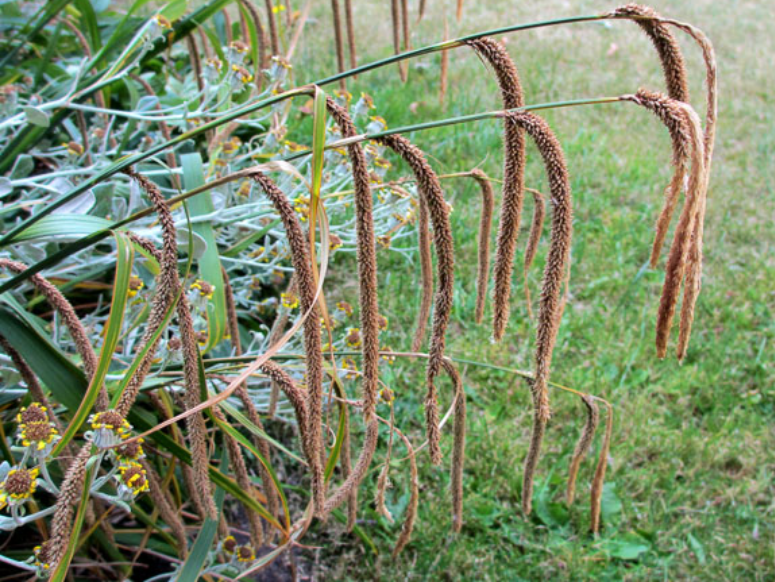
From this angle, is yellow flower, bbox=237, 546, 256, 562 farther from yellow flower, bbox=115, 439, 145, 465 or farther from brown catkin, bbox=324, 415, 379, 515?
yellow flower, bbox=115, 439, 145, 465

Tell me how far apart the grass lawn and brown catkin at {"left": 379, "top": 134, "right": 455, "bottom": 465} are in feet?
1.62

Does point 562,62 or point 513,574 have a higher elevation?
point 562,62

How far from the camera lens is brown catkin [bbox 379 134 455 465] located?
879 mm

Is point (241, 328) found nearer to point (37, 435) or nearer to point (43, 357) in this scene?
point (43, 357)

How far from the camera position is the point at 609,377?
2.48 meters

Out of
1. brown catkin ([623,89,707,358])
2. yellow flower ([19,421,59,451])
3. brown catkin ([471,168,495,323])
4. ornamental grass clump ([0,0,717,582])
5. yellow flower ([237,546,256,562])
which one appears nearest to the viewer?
brown catkin ([623,89,707,358])

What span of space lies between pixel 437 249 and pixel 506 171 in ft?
0.48

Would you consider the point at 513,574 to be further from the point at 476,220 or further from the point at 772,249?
the point at 772,249

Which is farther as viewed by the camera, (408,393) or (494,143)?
(494,143)

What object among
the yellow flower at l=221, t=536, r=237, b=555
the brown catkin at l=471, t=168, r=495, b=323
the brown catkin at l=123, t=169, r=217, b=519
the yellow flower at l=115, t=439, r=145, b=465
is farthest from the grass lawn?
the yellow flower at l=115, t=439, r=145, b=465

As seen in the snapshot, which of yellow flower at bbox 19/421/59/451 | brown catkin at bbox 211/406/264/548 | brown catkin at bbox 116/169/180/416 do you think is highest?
brown catkin at bbox 116/169/180/416

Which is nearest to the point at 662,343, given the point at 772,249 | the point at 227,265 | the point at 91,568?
the point at 91,568

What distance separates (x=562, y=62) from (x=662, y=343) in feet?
13.6

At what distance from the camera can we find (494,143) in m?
3.55
